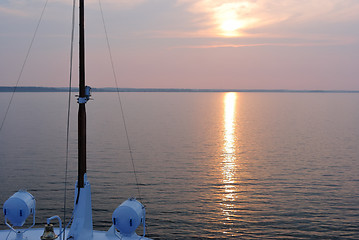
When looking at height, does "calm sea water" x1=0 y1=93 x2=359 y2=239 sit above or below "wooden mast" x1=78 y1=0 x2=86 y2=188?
below

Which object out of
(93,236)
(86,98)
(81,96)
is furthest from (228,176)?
(81,96)

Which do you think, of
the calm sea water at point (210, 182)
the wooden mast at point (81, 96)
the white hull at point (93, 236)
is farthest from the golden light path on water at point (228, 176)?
the wooden mast at point (81, 96)

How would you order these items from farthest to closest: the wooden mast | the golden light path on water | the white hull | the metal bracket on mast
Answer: the golden light path on water, the white hull, the metal bracket on mast, the wooden mast

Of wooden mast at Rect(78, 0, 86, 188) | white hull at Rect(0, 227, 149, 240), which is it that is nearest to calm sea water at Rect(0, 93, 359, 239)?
white hull at Rect(0, 227, 149, 240)

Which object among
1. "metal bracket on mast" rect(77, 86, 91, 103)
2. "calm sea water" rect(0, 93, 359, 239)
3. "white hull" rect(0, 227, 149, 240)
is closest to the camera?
"metal bracket on mast" rect(77, 86, 91, 103)

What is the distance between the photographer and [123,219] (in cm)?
1741

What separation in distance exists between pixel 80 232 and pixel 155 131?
88140 millimetres

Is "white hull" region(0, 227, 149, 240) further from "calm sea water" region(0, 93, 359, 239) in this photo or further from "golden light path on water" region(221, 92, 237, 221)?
"golden light path on water" region(221, 92, 237, 221)

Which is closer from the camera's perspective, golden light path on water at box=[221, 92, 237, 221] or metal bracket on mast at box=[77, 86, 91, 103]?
metal bracket on mast at box=[77, 86, 91, 103]

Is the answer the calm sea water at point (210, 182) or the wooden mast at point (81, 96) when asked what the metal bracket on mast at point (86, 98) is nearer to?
the wooden mast at point (81, 96)

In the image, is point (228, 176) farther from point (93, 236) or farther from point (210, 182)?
point (93, 236)

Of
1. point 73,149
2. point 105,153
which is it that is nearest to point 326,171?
point 105,153

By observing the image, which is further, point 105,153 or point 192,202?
point 105,153

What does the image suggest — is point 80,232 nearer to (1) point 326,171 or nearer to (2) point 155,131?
(1) point 326,171
